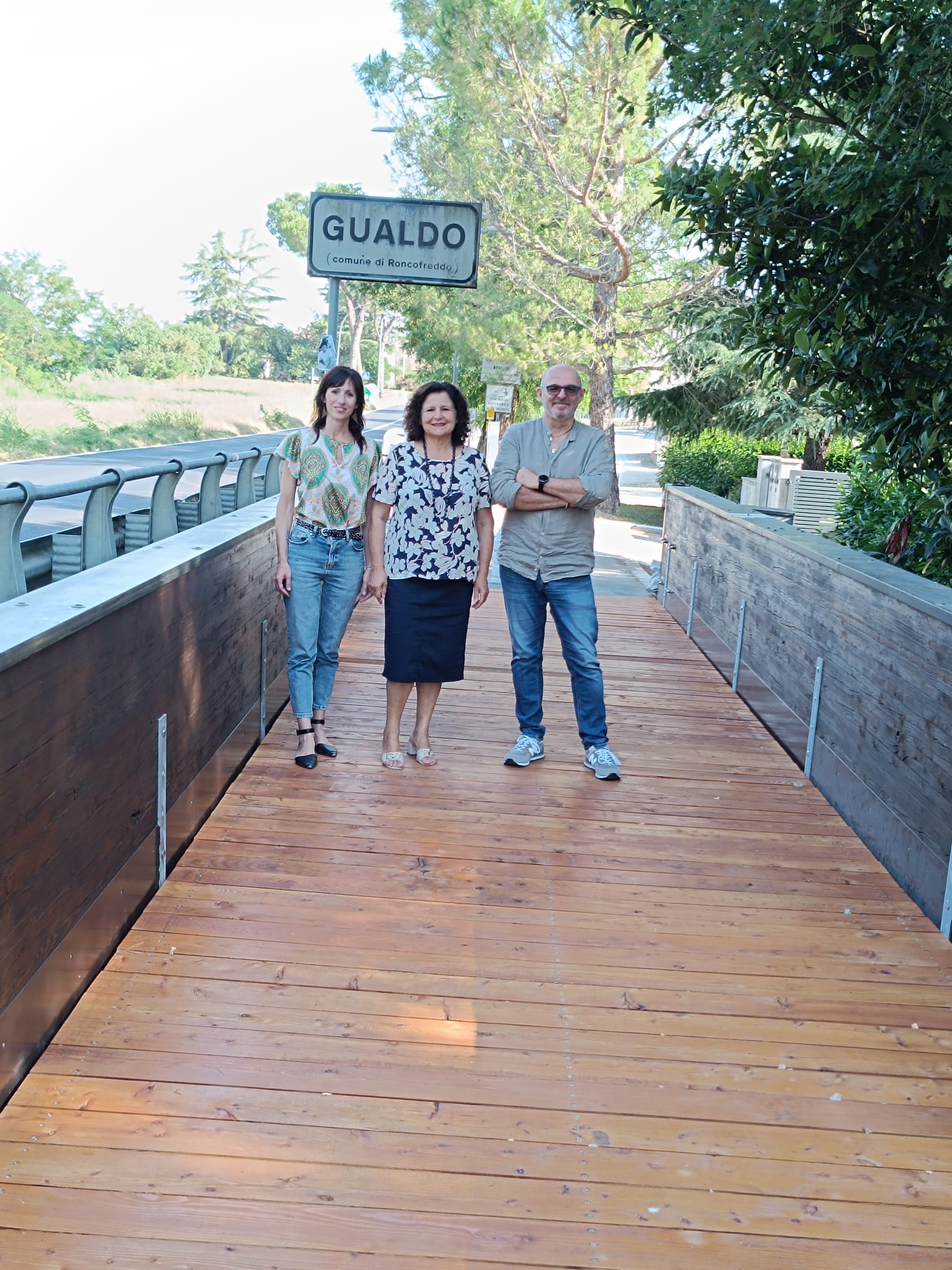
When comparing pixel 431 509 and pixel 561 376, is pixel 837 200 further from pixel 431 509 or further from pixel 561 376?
pixel 431 509

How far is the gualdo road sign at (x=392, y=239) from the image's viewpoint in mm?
8305

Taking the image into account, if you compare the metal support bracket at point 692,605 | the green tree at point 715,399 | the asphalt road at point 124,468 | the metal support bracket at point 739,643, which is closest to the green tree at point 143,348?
the asphalt road at point 124,468

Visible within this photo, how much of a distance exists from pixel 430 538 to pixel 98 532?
1.39 metres

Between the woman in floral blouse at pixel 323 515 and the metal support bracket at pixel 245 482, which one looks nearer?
the woman in floral blouse at pixel 323 515

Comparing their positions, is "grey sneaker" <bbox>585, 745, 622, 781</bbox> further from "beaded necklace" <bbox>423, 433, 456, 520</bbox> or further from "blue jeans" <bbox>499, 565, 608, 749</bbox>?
"beaded necklace" <bbox>423, 433, 456, 520</bbox>

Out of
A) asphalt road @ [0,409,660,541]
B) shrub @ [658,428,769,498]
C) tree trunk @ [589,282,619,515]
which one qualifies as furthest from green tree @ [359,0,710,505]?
asphalt road @ [0,409,660,541]

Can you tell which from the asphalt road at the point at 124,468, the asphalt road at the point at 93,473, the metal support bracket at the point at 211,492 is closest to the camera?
the metal support bracket at the point at 211,492

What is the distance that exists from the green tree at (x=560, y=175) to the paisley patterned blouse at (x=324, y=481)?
15693mm

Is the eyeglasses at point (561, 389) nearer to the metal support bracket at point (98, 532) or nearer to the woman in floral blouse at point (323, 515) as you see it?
the woman in floral blouse at point (323, 515)

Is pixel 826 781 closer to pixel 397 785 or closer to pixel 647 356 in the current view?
pixel 397 785

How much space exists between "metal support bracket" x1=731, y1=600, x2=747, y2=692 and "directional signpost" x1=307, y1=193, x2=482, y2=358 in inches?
108

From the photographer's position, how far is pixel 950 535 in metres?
5.41

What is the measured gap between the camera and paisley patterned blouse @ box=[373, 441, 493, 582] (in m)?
5.68

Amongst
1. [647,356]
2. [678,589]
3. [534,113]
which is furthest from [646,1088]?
[647,356]
